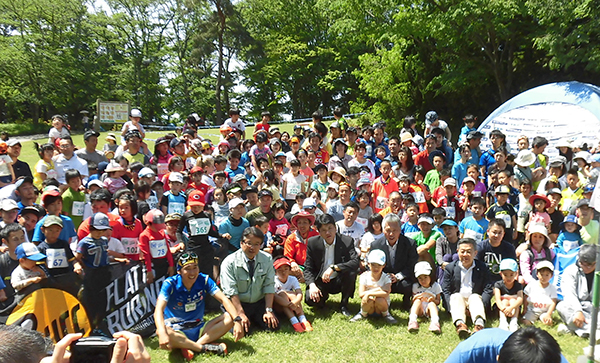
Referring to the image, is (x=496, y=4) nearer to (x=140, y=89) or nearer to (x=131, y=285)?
(x=131, y=285)

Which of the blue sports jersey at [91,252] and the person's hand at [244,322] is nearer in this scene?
the blue sports jersey at [91,252]

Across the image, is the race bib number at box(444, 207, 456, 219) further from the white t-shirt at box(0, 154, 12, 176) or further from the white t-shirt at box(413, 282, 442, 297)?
the white t-shirt at box(0, 154, 12, 176)

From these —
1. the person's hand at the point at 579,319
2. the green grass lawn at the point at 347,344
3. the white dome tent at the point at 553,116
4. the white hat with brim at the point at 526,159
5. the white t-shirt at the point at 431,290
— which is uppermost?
the white dome tent at the point at 553,116

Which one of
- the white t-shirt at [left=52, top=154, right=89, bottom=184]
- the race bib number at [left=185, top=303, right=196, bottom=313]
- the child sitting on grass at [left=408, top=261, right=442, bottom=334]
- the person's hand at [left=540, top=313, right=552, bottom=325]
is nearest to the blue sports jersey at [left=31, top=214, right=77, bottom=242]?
the race bib number at [left=185, top=303, right=196, bottom=313]

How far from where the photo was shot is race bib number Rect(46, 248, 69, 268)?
5.02m

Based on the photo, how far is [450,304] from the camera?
5906 millimetres

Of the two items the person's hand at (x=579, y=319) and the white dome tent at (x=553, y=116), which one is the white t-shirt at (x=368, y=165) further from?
the white dome tent at (x=553, y=116)

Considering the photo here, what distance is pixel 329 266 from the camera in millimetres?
6414

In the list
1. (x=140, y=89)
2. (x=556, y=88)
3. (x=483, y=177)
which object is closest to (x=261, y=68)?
(x=140, y=89)

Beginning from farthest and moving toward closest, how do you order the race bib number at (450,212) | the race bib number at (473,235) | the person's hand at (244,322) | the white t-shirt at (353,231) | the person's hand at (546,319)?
1. the race bib number at (450,212)
2. the white t-shirt at (353,231)
3. the race bib number at (473,235)
4. the person's hand at (546,319)
5. the person's hand at (244,322)

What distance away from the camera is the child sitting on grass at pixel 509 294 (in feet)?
18.5

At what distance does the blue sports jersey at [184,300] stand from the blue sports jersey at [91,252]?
0.81 m

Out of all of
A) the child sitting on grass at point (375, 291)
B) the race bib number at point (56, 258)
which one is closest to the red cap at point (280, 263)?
the child sitting on grass at point (375, 291)

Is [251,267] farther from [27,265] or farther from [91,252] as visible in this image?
[27,265]
